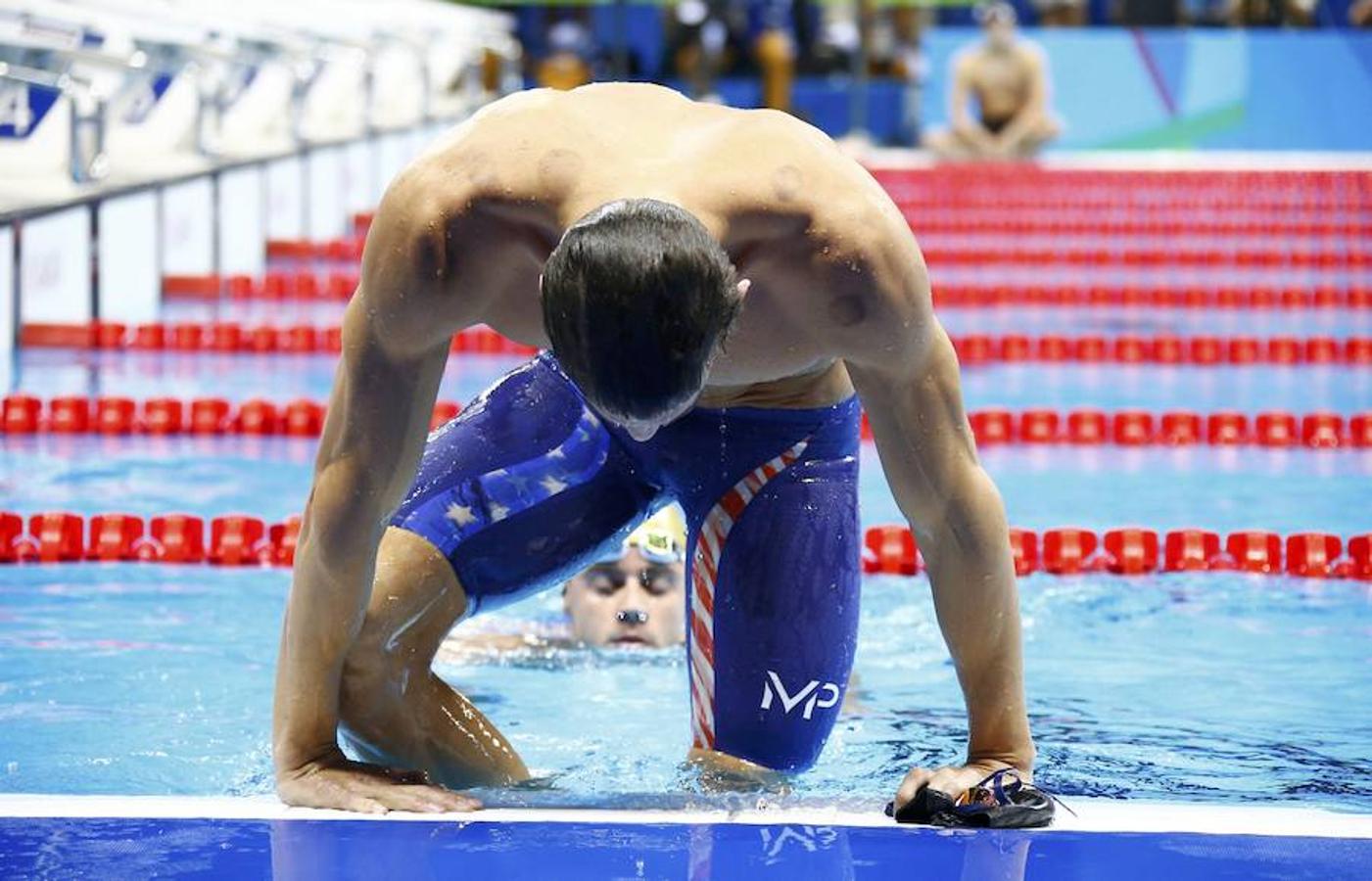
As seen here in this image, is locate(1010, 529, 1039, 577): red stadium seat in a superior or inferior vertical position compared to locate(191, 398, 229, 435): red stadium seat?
inferior

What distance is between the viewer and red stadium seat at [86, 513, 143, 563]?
493 cm

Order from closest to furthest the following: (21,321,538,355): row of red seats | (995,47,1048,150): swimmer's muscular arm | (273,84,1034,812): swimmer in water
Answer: (273,84,1034,812): swimmer in water < (21,321,538,355): row of red seats < (995,47,1048,150): swimmer's muscular arm

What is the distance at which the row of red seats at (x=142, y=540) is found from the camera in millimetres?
4926

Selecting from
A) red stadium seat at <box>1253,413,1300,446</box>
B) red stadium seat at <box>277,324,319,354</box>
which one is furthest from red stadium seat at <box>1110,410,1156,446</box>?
red stadium seat at <box>277,324,319,354</box>

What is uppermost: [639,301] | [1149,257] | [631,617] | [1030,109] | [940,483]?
[1030,109]

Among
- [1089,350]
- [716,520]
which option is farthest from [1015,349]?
[716,520]

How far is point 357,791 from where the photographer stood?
2.61 meters

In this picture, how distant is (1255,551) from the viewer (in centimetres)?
500

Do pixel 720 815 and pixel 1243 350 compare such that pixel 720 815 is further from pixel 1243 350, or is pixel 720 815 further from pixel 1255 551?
pixel 1243 350

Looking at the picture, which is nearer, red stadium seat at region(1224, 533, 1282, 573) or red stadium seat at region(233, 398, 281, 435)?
red stadium seat at region(1224, 533, 1282, 573)

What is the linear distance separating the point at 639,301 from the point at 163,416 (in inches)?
181

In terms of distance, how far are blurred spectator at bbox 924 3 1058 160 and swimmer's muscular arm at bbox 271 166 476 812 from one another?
471 inches

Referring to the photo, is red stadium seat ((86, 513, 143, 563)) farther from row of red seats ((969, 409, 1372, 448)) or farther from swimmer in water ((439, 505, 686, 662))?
row of red seats ((969, 409, 1372, 448))

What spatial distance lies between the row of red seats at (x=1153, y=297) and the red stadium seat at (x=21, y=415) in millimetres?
4203
